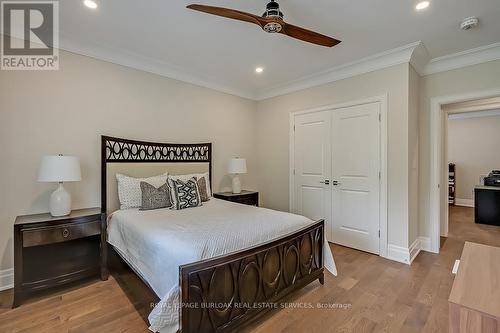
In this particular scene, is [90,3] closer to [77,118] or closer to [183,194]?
[77,118]

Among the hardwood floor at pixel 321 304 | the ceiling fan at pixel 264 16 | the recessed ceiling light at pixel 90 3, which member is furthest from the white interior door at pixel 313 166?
the recessed ceiling light at pixel 90 3

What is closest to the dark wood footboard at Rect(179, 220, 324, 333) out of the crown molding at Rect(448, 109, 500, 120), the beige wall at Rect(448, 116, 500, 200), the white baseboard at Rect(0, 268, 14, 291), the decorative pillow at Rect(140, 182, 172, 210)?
the decorative pillow at Rect(140, 182, 172, 210)

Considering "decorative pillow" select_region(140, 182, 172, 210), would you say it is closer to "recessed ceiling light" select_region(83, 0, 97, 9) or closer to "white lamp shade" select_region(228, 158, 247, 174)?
"white lamp shade" select_region(228, 158, 247, 174)

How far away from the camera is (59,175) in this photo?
242 centimetres

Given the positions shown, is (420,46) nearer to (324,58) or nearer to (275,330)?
(324,58)

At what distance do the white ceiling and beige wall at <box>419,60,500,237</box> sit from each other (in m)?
0.34

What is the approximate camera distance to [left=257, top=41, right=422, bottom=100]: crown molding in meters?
3.04

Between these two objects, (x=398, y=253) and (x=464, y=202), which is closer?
(x=398, y=253)

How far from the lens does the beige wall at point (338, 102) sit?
3.13 meters

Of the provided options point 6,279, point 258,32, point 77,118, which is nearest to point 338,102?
point 258,32

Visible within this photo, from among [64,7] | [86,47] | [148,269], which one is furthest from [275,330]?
[86,47]

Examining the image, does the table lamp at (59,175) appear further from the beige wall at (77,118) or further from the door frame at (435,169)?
the door frame at (435,169)

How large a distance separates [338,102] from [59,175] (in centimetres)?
368

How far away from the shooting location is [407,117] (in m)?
3.10
